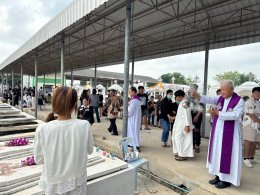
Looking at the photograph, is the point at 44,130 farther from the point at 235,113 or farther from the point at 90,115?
the point at 90,115

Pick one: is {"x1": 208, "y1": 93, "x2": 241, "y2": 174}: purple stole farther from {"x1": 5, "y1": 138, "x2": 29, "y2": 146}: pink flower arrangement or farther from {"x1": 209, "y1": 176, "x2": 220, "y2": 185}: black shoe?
{"x1": 5, "y1": 138, "x2": 29, "y2": 146}: pink flower arrangement

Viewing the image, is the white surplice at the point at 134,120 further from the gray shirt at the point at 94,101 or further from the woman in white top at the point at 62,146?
the gray shirt at the point at 94,101

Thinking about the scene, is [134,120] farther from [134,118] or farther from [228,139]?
[228,139]

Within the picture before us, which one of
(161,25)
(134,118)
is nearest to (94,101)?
(161,25)

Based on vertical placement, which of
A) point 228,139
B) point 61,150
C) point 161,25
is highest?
point 161,25

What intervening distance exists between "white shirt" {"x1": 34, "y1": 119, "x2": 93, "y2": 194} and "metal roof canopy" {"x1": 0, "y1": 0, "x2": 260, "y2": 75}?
319cm

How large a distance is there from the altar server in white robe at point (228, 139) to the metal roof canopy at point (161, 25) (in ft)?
9.30

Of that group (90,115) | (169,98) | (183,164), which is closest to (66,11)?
(90,115)

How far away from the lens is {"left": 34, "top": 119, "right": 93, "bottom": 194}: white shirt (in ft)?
5.77

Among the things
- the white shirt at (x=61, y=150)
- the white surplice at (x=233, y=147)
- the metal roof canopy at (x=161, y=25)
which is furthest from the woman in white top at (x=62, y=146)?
the metal roof canopy at (x=161, y=25)

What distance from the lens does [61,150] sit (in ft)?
5.90

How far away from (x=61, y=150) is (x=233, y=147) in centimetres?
295

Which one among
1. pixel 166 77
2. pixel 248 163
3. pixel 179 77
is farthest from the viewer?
pixel 166 77

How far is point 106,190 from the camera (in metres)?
2.71
